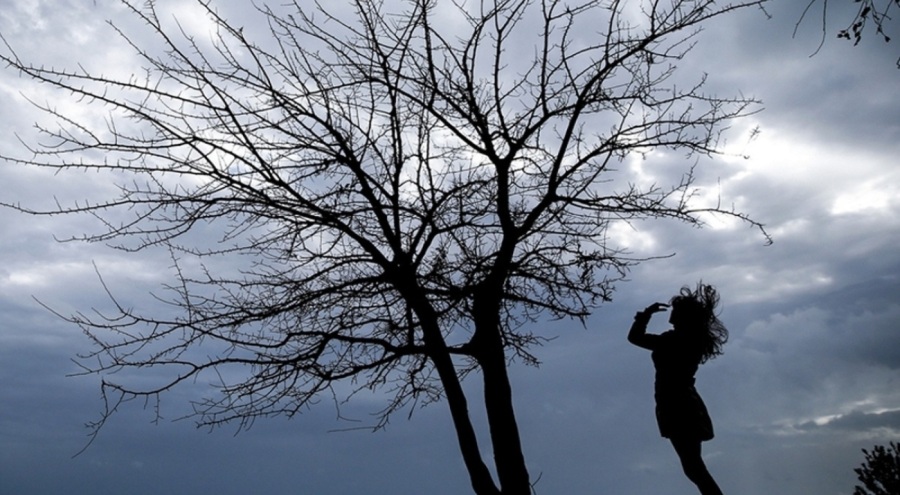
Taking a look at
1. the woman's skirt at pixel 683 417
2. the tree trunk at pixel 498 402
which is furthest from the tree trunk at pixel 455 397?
the woman's skirt at pixel 683 417

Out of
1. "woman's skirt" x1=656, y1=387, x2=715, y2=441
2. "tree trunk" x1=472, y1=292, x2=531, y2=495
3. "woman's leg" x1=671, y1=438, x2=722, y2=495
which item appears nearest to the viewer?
"woman's leg" x1=671, y1=438, x2=722, y2=495

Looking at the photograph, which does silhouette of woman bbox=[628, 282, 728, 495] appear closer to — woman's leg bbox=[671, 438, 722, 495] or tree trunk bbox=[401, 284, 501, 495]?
woman's leg bbox=[671, 438, 722, 495]

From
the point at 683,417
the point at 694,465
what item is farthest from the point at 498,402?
the point at 694,465

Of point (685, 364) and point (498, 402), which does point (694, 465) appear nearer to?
point (685, 364)

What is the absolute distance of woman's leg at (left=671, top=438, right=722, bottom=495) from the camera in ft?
18.4

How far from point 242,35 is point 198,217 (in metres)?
1.71

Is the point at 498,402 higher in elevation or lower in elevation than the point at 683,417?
higher

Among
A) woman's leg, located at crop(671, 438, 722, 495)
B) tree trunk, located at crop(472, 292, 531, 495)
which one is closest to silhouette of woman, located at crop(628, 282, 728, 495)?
woman's leg, located at crop(671, 438, 722, 495)

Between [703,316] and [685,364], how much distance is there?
0.48 m

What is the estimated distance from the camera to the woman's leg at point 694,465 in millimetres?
5621

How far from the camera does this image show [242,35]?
660 cm

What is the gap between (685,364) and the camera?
19.4ft

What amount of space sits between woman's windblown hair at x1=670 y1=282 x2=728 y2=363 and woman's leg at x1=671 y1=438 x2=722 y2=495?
785 millimetres

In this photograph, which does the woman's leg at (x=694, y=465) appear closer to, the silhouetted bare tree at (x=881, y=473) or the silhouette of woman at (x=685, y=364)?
the silhouette of woman at (x=685, y=364)
